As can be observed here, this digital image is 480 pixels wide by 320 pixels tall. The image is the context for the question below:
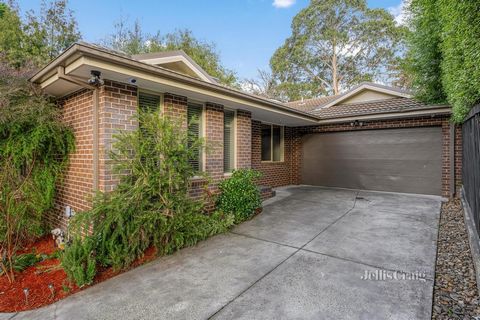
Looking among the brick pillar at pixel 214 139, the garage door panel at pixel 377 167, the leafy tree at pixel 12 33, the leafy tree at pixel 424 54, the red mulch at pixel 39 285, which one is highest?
the leafy tree at pixel 12 33

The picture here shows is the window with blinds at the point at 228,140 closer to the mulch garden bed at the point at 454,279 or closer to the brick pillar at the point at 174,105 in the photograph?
the brick pillar at the point at 174,105

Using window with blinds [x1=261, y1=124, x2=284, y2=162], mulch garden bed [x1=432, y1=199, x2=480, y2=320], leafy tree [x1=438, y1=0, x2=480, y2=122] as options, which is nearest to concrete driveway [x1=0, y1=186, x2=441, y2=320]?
mulch garden bed [x1=432, y1=199, x2=480, y2=320]

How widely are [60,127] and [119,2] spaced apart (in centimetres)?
1511

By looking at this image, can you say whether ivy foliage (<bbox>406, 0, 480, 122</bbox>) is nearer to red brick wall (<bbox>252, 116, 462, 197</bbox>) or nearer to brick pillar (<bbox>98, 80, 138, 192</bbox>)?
red brick wall (<bbox>252, 116, 462, 197</bbox>)

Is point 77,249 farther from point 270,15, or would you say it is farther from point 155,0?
point 270,15

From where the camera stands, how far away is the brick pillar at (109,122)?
4.06 metres

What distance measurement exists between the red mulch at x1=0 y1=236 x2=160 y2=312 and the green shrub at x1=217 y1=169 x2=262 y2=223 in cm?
199

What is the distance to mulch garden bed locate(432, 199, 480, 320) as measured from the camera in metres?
2.53

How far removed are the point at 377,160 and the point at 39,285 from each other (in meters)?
9.85

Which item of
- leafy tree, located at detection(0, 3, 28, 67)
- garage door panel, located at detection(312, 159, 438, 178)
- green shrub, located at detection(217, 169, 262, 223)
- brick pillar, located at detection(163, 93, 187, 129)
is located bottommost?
green shrub, located at detection(217, 169, 262, 223)

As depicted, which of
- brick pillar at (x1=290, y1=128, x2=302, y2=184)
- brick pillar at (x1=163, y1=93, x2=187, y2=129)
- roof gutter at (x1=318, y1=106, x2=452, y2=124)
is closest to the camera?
brick pillar at (x1=163, y1=93, x2=187, y2=129)

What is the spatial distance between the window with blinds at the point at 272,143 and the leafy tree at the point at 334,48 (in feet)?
50.7

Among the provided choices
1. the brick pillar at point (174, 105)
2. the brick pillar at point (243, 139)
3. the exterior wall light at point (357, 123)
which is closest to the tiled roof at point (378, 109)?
the exterior wall light at point (357, 123)

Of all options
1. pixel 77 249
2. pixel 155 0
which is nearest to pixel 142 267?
pixel 77 249
